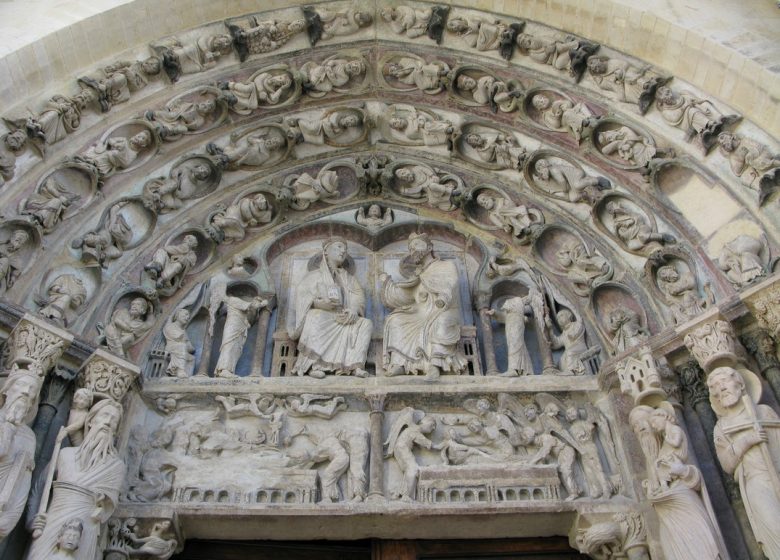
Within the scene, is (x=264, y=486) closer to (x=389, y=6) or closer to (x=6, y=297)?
(x=6, y=297)

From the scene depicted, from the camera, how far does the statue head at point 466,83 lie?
7500 mm

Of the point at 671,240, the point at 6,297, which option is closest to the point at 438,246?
the point at 671,240

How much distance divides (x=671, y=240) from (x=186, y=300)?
12.6 ft

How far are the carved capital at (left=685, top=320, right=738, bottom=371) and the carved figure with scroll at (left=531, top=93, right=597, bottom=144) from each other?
226 cm

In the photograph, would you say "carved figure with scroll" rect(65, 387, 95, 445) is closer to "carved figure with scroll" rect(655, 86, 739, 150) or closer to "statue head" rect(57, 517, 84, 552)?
"statue head" rect(57, 517, 84, 552)

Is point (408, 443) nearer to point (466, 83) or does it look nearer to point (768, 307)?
point (768, 307)

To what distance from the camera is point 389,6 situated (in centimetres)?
782

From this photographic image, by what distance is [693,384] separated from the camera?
5.37 meters

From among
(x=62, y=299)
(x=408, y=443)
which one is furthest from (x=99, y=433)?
(x=408, y=443)

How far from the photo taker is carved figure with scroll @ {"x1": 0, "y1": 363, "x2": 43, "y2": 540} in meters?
4.37

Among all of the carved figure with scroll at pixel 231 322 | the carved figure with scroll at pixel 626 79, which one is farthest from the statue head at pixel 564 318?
the carved figure with scroll at pixel 231 322

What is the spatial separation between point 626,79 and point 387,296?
8.84 feet

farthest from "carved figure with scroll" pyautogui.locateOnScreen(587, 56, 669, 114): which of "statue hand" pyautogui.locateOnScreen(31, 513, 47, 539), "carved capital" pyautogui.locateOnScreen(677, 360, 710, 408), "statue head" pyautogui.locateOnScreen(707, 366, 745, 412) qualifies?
"statue hand" pyautogui.locateOnScreen(31, 513, 47, 539)

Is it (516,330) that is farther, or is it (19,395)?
(516,330)
